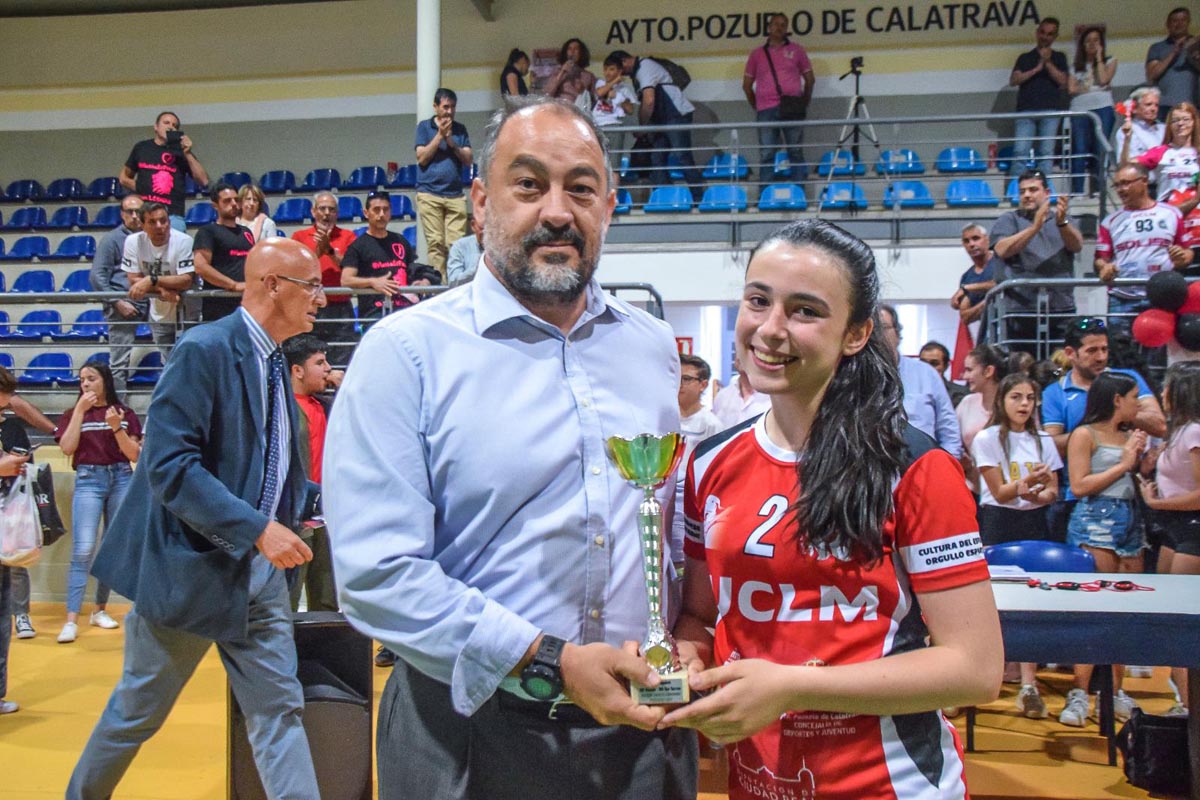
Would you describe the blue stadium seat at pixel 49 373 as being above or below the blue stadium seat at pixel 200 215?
below

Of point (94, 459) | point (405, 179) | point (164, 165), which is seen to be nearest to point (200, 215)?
point (405, 179)

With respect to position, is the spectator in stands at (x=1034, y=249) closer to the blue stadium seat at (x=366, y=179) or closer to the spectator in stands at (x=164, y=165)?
the spectator in stands at (x=164, y=165)

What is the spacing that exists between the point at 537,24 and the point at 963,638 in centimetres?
1404

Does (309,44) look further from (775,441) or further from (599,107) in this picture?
(775,441)

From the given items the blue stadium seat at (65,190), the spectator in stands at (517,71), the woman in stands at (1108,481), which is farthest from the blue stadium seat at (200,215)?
the woman in stands at (1108,481)

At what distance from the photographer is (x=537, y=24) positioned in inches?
562

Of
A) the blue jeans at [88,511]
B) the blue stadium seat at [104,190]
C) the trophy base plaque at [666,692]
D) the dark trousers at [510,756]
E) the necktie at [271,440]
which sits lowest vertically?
the blue jeans at [88,511]

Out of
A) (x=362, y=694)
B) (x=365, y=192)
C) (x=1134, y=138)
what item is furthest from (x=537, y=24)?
(x=362, y=694)

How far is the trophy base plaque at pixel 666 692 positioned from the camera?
1362 mm

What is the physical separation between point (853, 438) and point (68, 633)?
6598 mm

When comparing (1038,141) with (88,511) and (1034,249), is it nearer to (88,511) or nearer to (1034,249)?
(1034,249)

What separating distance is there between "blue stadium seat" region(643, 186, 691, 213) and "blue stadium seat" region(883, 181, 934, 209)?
2144 mm

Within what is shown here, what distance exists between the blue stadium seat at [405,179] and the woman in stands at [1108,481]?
33.1 feet

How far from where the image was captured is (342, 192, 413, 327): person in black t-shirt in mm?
7562
